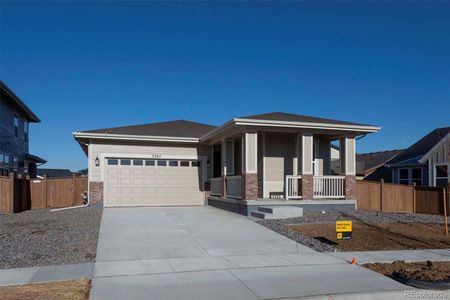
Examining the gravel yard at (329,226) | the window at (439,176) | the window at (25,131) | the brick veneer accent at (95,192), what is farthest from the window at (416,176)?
the window at (25,131)

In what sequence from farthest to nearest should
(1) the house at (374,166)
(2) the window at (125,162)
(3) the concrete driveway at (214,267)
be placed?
→ (1) the house at (374,166) → (2) the window at (125,162) → (3) the concrete driveway at (214,267)

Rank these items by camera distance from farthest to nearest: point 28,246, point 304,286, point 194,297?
point 28,246, point 304,286, point 194,297

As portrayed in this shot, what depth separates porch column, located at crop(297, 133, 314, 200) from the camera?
58.6ft

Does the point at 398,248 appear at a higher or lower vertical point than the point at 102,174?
lower

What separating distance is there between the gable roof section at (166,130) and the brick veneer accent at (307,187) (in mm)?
7310

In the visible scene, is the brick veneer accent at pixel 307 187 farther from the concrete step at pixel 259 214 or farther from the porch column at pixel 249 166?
the concrete step at pixel 259 214

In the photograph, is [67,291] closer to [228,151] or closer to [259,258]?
[259,258]

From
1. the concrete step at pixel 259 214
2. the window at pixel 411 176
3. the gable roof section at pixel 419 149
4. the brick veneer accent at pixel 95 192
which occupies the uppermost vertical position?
the gable roof section at pixel 419 149

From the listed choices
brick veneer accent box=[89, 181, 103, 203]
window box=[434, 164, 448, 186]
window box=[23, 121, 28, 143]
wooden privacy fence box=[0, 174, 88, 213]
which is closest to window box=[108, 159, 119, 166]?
brick veneer accent box=[89, 181, 103, 203]

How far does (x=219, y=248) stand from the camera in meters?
10.7

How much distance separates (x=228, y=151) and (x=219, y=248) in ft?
32.8

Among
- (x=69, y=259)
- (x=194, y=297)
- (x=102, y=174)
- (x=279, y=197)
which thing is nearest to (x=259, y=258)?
(x=194, y=297)

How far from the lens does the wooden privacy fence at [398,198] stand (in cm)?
1975

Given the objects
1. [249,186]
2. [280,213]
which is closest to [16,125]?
[249,186]
